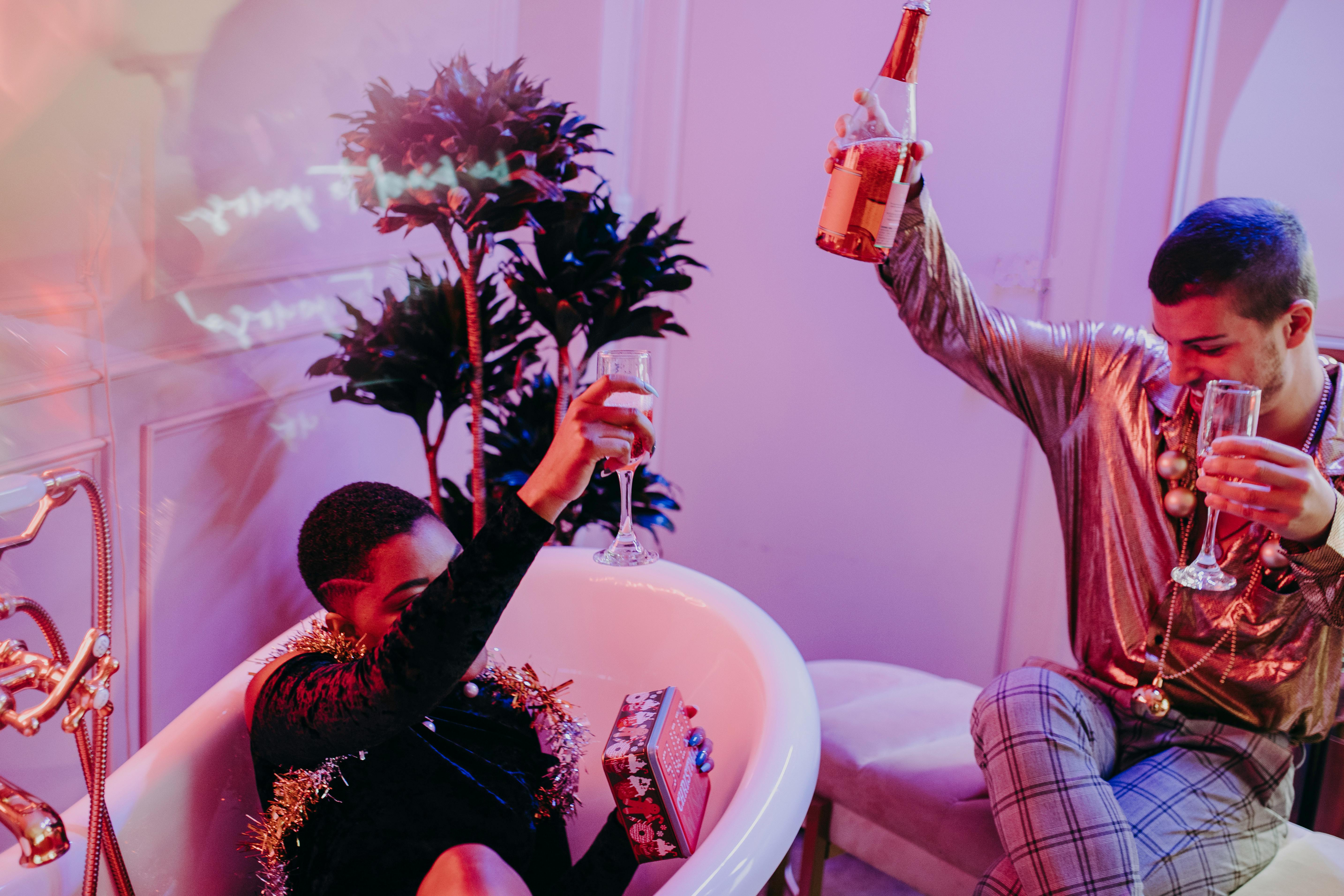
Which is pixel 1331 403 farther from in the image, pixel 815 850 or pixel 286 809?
pixel 286 809

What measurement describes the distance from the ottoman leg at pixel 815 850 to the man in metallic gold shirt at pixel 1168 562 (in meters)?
0.37

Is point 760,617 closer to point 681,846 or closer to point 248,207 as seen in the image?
point 681,846

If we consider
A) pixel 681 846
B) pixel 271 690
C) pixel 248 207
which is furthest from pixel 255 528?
pixel 681 846

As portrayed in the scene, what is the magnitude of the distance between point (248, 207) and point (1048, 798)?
1.59 m

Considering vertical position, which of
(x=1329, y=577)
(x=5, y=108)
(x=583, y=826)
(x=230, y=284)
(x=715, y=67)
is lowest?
(x=583, y=826)

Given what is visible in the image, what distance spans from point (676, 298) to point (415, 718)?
2.13 meters

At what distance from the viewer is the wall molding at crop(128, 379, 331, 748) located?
153cm

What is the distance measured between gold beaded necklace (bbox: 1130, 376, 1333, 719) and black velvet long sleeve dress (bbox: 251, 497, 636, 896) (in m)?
0.83

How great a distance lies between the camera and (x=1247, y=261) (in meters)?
1.34

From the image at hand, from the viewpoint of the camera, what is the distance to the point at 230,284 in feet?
5.46

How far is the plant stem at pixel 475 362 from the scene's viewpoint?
65.6 inches

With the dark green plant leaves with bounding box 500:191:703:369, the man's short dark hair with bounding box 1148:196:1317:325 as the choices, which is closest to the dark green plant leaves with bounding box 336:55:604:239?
the dark green plant leaves with bounding box 500:191:703:369

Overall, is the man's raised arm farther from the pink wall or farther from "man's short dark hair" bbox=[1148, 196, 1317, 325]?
the pink wall

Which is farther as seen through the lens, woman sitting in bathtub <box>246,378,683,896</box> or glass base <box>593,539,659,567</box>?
glass base <box>593,539,659,567</box>
